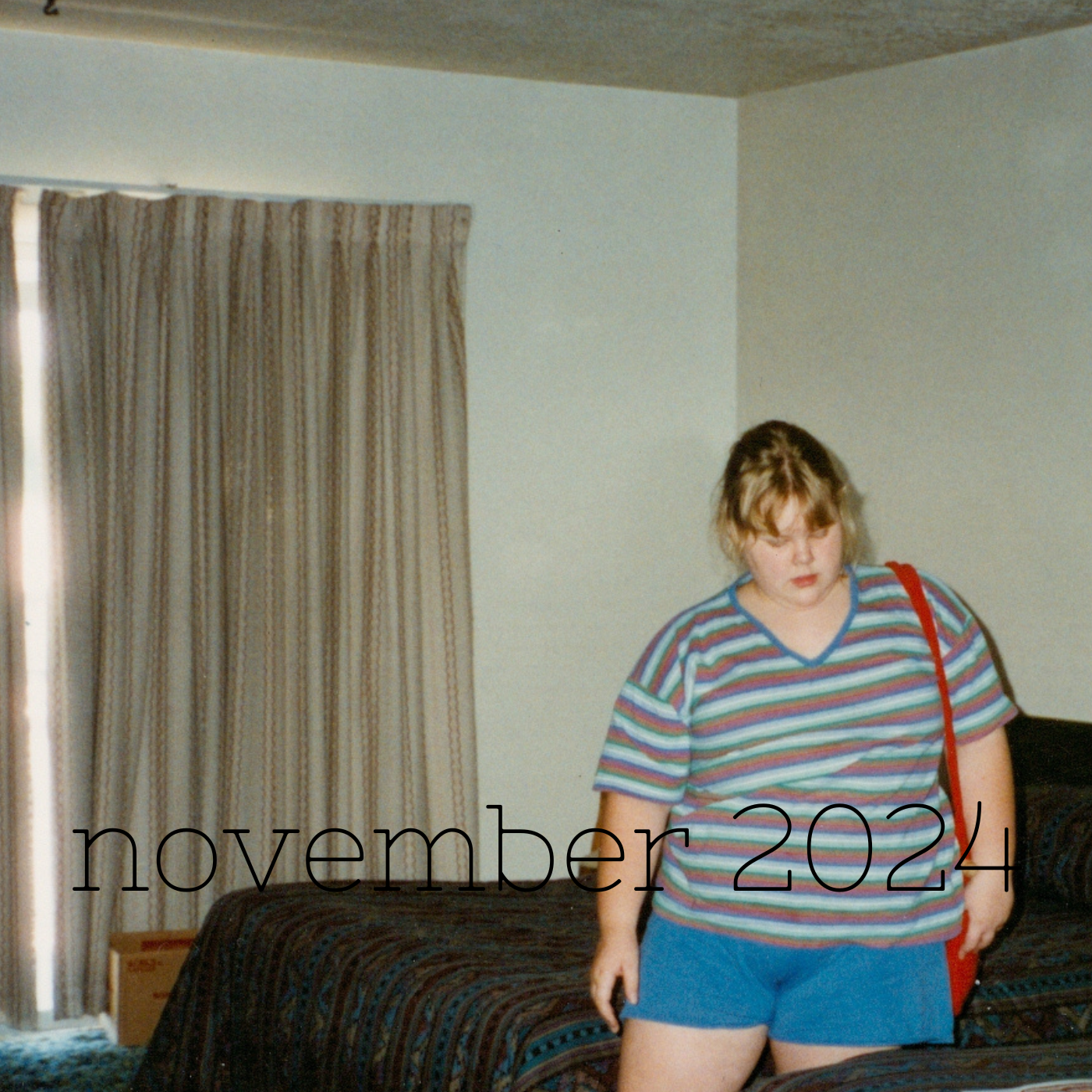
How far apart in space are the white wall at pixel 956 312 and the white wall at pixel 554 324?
22 cm

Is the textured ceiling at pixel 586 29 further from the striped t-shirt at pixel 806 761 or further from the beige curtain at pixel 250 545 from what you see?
the striped t-shirt at pixel 806 761

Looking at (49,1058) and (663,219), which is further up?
(663,219)

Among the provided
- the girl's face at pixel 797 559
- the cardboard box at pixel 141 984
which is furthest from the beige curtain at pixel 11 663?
the girl's face at pixel 797 559

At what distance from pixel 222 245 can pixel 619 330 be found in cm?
120

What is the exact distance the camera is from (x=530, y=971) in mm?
2346

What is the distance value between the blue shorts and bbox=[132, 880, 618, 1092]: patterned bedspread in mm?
393

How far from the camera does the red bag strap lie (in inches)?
69.9

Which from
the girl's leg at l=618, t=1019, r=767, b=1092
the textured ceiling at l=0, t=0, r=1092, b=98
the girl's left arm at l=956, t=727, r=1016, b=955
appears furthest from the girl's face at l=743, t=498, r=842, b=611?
the textured ceiling at l=0, t=0, r=1092, b=98

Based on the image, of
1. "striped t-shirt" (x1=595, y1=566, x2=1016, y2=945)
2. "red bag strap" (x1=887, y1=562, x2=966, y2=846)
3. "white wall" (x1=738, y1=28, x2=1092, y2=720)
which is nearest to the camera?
"striped t-shirt" (x1=595, y1=566, x2=1016, y2=945)

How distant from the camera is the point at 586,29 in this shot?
3.63m

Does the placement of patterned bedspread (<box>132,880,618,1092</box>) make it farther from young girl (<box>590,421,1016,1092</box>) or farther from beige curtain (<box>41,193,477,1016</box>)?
beige curtain (<box>41,193,477,1016</box>)

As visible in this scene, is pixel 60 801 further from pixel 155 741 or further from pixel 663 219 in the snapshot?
pixel 663 219

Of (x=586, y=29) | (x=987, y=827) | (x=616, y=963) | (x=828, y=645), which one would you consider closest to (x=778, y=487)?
(x=828, y=645)

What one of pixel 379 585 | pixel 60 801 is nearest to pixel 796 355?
pixel 379 585
